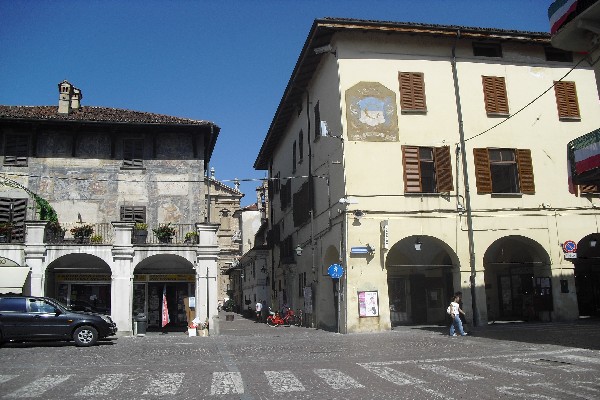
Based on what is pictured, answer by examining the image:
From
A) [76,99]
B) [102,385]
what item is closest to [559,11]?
[102,385]

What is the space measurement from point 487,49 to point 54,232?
20282 mm

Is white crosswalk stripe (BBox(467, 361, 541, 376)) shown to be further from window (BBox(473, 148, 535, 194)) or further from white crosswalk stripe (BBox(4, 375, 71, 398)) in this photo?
window (BBox(473, 148, 535, 194))

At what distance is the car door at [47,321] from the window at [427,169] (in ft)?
43.5

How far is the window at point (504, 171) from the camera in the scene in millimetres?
22308

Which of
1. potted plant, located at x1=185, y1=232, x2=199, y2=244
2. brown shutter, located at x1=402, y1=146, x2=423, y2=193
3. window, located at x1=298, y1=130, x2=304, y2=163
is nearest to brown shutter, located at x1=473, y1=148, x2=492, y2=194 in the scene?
brown shutter, located at x1=402, y1=146, x2=423, y2=193

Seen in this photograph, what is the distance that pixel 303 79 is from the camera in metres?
26.6

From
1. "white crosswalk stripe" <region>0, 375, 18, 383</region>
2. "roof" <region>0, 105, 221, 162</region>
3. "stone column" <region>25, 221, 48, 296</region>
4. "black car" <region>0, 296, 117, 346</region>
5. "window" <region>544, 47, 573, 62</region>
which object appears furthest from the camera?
"roof" <region>0, 105, 221, 162</region>

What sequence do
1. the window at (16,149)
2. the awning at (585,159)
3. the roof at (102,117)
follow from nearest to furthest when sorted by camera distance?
the awning at (585,159)
the roof at (102,117)
the window at (16,149)

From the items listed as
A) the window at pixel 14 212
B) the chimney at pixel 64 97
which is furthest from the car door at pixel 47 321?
the chimney at pixel 64 97

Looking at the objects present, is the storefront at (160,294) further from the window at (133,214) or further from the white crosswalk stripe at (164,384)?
the white crosswalk stripe at (164,384)

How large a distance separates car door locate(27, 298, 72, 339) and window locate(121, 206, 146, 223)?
8343 mm

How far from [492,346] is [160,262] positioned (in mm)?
16214

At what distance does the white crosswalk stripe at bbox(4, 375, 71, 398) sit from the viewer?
28.5ft

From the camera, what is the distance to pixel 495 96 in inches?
909
